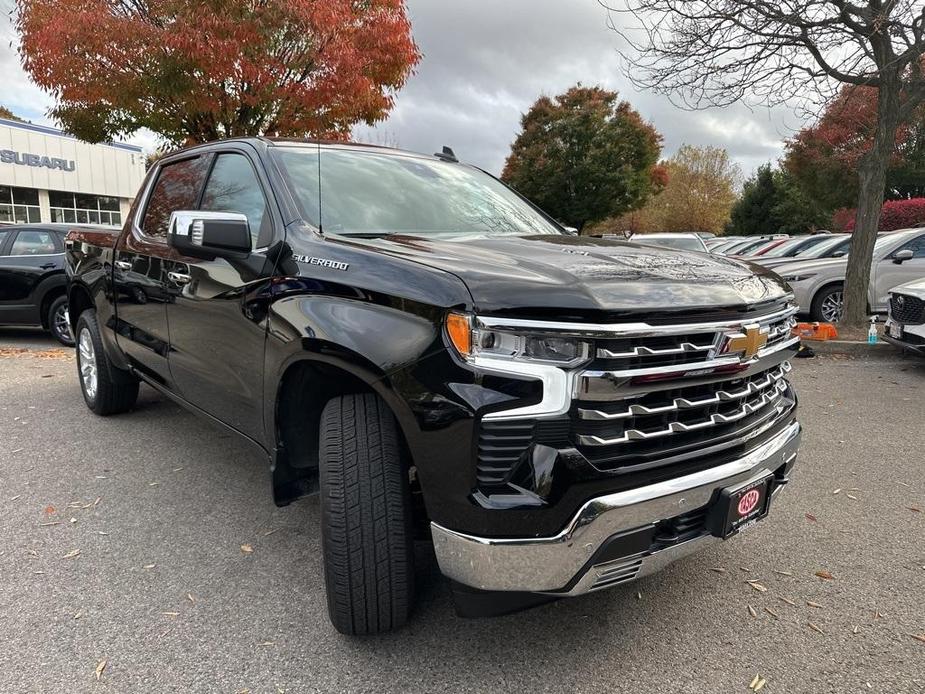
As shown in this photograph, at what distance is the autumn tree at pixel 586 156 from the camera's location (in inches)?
1157

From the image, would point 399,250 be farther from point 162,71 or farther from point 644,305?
point 162,71

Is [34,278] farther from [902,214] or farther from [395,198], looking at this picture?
[902,214]

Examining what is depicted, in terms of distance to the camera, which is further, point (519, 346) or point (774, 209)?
point (774, 209)

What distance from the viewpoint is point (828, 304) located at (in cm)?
921

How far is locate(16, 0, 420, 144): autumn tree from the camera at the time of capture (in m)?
8.32

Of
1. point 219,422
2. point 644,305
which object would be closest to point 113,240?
point 219,422

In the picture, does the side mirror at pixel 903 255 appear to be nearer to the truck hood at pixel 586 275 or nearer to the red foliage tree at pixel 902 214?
the truck hood at pixel 586 275

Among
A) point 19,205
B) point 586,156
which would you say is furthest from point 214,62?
point 19,205

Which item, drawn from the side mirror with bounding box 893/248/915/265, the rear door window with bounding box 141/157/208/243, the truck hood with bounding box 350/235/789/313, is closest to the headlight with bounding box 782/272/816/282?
the side mirror with bounding box 893/248/915/265

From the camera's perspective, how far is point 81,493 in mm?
3471

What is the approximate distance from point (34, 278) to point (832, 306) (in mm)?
10553

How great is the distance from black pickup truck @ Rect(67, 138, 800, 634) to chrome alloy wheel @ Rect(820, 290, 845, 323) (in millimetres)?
7696

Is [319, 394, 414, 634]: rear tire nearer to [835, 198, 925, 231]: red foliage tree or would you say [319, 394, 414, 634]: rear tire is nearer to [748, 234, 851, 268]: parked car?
[748, 234, 851, 268]: parked car

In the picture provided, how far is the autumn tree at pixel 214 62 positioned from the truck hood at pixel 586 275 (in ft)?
24.8
